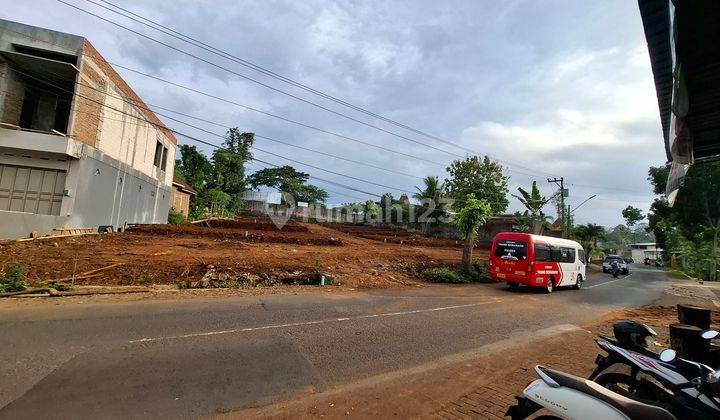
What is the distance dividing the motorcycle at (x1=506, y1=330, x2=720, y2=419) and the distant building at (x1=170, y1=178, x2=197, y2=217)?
111ft

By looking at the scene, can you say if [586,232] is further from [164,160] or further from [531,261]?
[164,160]

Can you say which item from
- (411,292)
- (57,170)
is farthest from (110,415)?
(57,170)

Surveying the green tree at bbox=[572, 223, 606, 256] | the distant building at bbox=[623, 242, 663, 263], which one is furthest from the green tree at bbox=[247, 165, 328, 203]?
the distant building at bbox=[623, 242, 663, 263]

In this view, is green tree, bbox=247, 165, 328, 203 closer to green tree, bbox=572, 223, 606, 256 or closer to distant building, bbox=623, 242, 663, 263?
green tree, bbox=572, 223, 606, 256

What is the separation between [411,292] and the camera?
13.0 metres

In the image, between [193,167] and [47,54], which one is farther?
[193,167]

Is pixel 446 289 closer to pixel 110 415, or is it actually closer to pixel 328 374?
pixel 328 374

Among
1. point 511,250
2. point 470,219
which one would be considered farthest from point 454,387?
point 470,219

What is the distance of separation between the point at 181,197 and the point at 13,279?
26.5 m

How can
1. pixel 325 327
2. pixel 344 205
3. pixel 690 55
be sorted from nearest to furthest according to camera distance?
pixel 690 55
pixel 325 327
pixel 344 205

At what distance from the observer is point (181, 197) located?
3412cm

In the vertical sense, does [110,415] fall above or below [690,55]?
below

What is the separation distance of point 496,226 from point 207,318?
3722 cm

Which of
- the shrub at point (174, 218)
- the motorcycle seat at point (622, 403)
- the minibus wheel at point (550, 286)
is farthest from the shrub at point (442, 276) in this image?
the shrub at point (174, 218)
